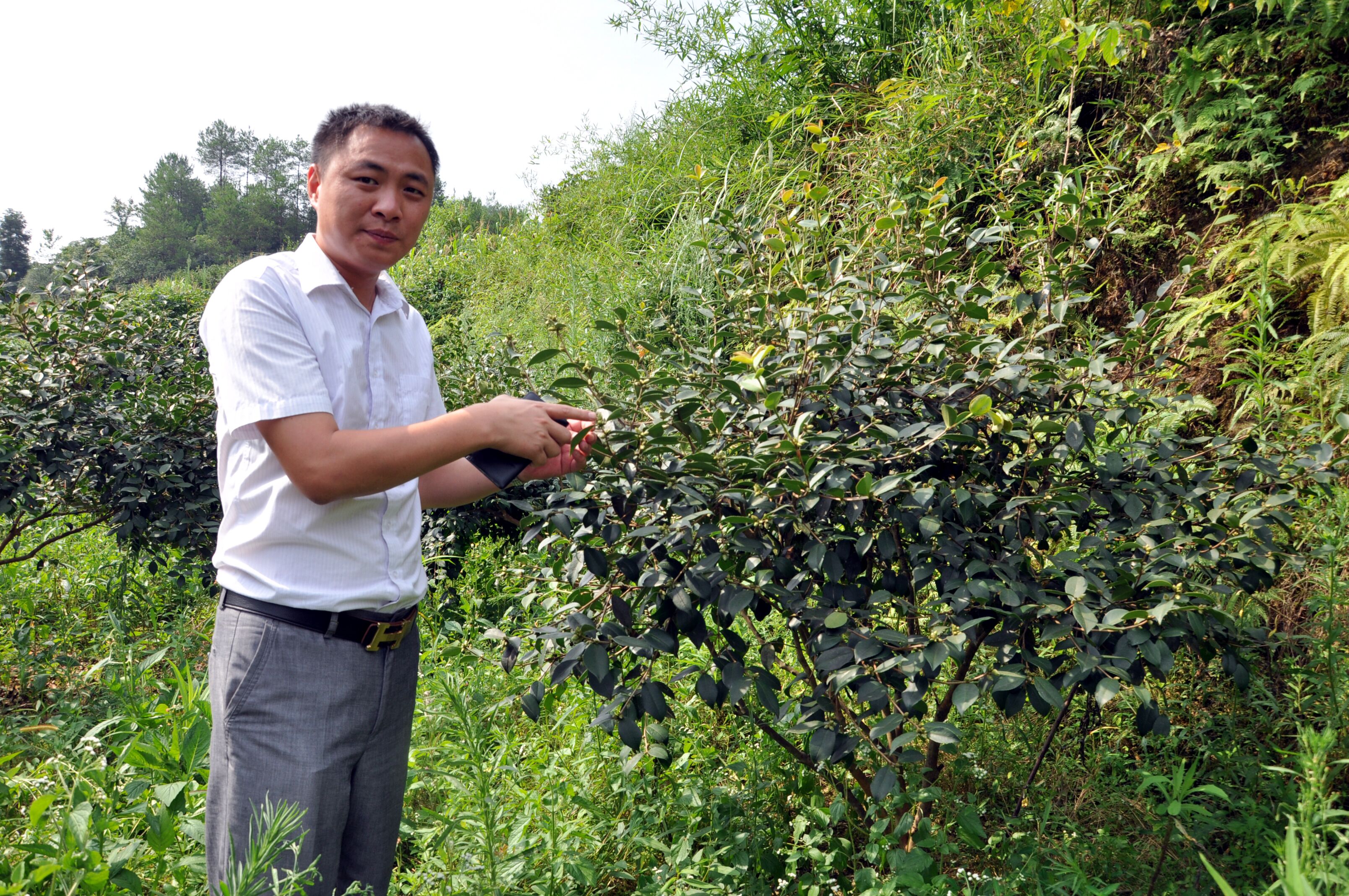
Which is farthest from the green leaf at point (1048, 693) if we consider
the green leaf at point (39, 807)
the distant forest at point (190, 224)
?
the distant forest at point (190, 224)

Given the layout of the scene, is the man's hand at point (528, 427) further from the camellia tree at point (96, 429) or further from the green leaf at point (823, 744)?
the camellia tree at point (96, 429)

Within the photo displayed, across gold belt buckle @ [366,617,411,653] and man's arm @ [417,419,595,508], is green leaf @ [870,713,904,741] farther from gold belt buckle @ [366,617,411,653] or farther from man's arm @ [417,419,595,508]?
gold belt buckle @ [366,617,411,653]

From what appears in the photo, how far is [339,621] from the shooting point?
169 centimetres

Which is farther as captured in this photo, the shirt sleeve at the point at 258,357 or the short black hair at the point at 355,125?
the short black hair at the point at 355,125

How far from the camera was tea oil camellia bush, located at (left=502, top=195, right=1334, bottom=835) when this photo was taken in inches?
65.2

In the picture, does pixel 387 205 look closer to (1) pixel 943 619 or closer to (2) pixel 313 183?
(2) pixel 313 183

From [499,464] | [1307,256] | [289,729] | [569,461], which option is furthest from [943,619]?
[1307,256]

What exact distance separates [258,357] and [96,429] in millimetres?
3084

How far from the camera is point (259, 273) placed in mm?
1632

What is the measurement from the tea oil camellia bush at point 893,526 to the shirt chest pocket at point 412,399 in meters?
0.38

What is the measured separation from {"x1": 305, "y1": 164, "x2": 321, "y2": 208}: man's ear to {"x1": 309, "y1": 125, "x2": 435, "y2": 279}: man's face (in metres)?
0.05

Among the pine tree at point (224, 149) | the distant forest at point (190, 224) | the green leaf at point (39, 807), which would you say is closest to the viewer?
the green leaf at point (39, 807)

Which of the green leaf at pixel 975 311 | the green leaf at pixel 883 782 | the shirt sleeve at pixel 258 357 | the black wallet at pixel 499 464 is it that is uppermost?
the shirt sleeve at pixel 258 357

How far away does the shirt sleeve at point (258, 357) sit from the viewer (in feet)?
5.00
